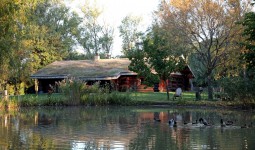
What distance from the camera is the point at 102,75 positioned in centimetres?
5038

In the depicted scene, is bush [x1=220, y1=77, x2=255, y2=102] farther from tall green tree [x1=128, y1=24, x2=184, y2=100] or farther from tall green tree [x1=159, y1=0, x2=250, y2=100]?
tall green tree [x1=128, y1=24, x2=184, y2=100]

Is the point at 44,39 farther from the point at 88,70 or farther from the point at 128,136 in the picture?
the point at 128,136

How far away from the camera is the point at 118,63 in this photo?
56.3 meters

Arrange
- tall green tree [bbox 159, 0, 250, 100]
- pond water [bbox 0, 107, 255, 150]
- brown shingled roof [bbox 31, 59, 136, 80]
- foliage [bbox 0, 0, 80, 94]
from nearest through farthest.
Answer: pond water [bbox 0, 107, 255, 150] < tall green tree [bbox 159, 0, 250, 100] < brown shingled roof [bbox 31, 59, 136, 80] < foliage [bbox 0, 0, 80, 94]

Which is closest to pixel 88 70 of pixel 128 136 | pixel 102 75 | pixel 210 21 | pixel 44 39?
pixel 102 75

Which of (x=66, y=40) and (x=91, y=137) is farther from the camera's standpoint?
(x=66, y=40)

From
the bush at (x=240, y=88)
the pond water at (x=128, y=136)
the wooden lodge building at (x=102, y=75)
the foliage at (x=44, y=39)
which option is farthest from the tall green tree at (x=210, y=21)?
the pond water at (x=128, y=136)

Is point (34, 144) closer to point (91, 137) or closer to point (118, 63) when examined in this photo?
point (91, 137)

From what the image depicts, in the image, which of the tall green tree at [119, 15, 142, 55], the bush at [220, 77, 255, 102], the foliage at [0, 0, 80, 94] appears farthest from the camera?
the tall green tree at [119, 15, 142, 55]

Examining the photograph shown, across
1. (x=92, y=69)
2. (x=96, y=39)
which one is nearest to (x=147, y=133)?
(x=92, y=69)

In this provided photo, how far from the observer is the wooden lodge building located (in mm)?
50875

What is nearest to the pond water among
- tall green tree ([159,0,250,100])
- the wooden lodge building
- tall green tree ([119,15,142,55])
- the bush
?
the bush

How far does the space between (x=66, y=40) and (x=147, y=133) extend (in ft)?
172

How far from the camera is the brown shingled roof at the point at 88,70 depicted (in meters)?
50.8
